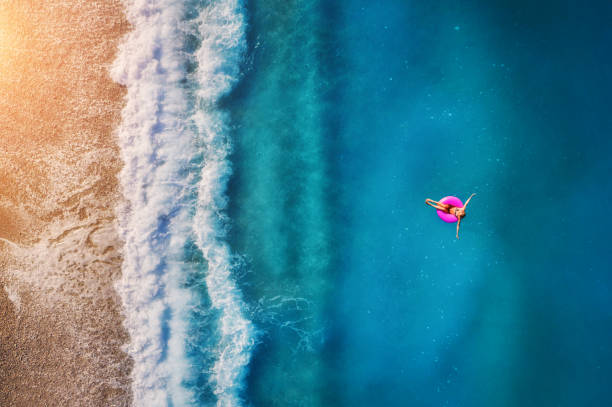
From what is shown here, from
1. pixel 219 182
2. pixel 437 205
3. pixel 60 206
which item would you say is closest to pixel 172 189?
pixel 219 182

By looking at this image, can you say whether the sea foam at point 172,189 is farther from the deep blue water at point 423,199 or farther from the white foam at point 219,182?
the deep blue water at point 423,199

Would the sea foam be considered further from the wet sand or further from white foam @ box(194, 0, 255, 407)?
the wet sand

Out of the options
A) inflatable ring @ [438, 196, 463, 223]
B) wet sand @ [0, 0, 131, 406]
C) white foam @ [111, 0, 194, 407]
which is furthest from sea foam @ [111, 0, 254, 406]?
inflatable ring @ [438, 196, 463, 223]

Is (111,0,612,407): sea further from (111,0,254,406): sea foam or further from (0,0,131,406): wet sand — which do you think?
(0,0,131,406): wet sand

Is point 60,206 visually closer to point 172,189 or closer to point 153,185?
point 153,185

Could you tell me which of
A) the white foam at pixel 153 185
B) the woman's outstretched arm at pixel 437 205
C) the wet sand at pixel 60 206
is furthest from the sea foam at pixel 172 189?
the woman's outstretched arm at pixel 437 205

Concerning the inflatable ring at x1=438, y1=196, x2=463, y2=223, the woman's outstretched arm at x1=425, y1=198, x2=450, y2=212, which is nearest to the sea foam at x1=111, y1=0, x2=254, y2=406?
the woman's outstretched arm at x1=425, y1=198, x2=450, y2=212

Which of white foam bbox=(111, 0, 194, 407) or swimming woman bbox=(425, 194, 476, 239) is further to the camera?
white foam bbox=(111, 0, 194, 407)
